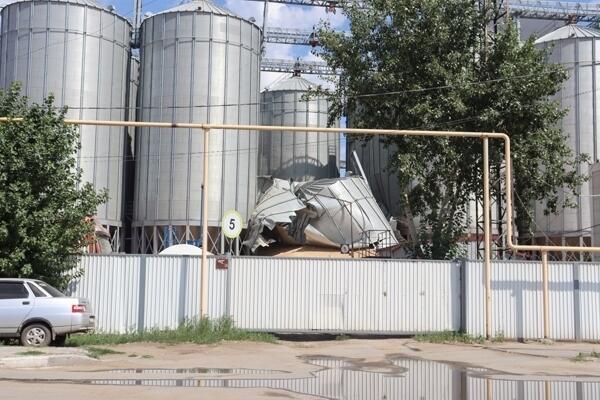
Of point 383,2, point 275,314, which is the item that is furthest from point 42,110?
point 383,2

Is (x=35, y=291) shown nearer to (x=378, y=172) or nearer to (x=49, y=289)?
(x=49, y=289)

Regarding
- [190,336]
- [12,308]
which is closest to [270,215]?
[190,336]

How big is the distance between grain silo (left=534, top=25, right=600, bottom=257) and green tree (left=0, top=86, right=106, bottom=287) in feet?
80.9

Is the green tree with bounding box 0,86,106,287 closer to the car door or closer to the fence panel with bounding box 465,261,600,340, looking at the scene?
the car door

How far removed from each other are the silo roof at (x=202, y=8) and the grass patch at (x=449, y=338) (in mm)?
20866

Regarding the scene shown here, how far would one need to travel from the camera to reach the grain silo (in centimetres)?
3581

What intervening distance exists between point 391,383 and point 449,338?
8085 millimetres

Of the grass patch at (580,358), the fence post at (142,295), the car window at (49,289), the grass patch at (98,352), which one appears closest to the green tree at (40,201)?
the car window at (49,289)

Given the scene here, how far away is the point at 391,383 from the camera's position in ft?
39.9

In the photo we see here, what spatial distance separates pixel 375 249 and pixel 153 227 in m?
10.4

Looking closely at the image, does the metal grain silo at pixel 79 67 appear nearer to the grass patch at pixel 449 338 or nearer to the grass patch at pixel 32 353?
the grass patch at pixel 449 338

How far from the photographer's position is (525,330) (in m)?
20.0

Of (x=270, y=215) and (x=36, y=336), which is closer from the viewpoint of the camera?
(x=36, y=336)

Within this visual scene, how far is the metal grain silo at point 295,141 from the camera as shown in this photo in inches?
1654
